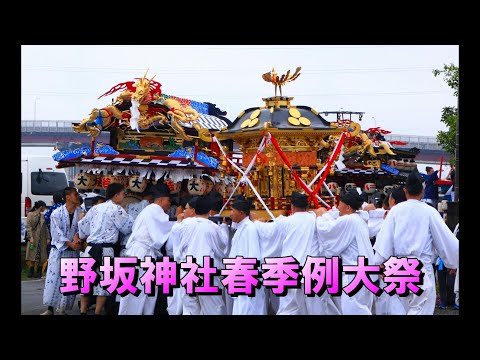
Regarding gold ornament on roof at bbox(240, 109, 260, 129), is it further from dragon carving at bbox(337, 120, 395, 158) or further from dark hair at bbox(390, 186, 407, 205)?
dragon carving at bbox(337, 120, 395, 158)

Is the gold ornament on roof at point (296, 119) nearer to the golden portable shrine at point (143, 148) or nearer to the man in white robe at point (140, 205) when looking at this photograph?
the golden portable shrine at point (143, 148)

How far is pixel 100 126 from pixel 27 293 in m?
3.37

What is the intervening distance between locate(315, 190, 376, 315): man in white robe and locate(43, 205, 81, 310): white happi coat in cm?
368

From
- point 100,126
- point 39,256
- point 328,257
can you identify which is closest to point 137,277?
point 328,257

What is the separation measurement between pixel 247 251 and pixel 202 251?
1.71 ft

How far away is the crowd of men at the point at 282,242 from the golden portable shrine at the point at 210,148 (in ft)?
2.55

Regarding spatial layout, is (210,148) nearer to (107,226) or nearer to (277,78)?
(277,78)

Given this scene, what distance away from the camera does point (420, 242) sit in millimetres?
8797

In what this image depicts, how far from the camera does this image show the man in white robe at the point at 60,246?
11.5m

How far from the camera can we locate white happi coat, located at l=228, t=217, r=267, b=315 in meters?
9.73

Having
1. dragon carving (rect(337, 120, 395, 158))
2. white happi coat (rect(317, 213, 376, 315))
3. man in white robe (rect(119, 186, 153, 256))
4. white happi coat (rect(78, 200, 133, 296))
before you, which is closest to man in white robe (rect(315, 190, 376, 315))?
white happi coat (rect(317, 213, 376, 315))

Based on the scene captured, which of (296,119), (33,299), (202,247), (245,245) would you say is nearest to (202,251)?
(202,247)

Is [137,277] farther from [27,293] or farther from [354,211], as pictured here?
[27,293]

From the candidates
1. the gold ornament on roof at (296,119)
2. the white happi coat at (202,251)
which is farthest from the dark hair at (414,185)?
the gold ornament on roof at (296,119)
